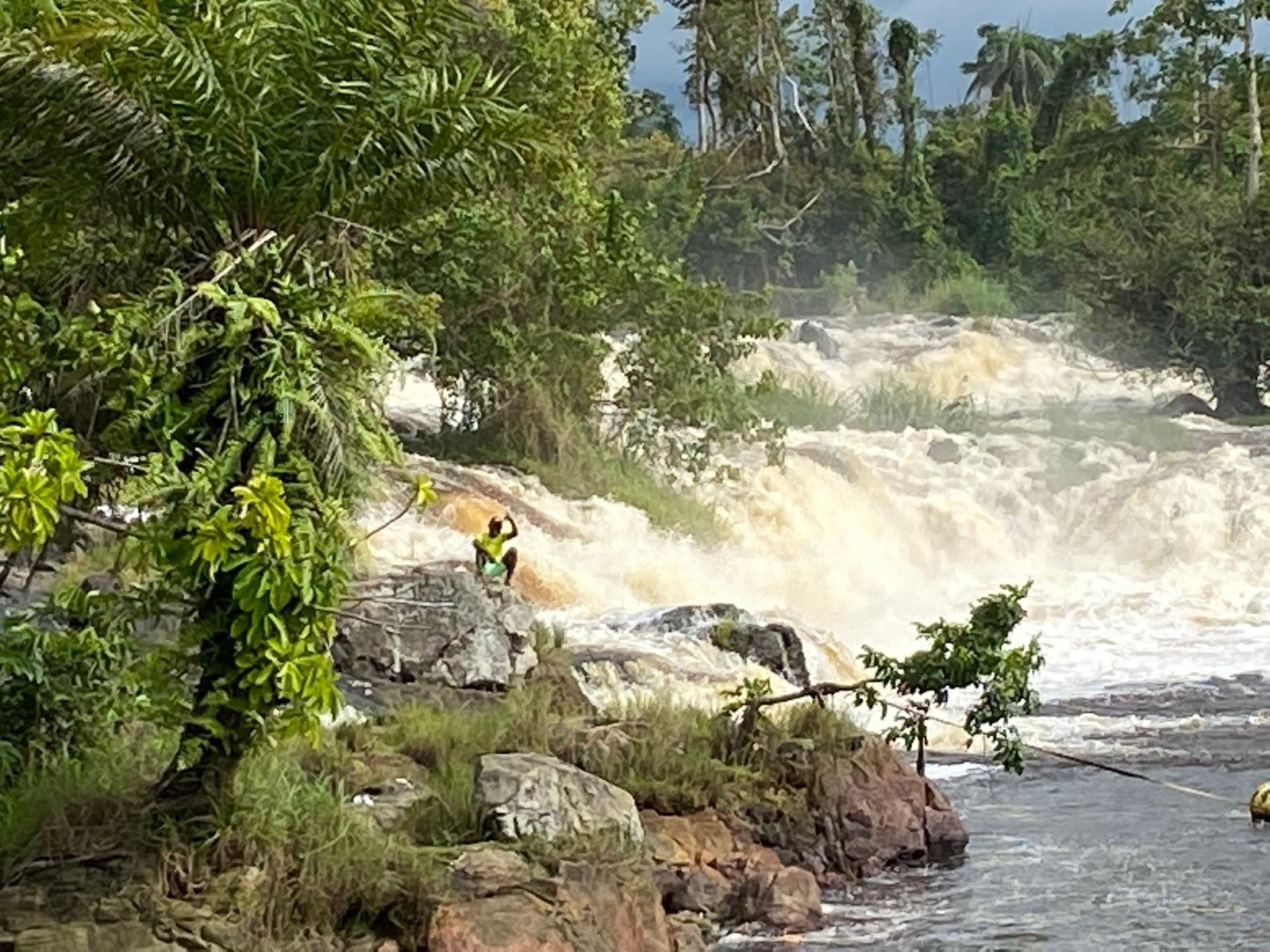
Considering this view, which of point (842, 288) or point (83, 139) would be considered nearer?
point (83, 139)

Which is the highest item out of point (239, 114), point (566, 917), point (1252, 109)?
point (1252, 109)

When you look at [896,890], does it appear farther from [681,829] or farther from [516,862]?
[516,862]

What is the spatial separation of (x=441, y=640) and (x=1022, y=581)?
53.6ft

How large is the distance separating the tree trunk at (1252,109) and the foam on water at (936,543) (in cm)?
738

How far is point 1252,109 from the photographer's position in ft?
136

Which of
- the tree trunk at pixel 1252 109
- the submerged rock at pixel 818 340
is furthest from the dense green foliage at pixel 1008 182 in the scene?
the submerged rock at pixel 818 340

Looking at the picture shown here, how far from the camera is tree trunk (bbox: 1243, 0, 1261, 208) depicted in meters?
41.1

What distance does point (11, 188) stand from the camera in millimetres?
7859

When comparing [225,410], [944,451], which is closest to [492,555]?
[225,410]

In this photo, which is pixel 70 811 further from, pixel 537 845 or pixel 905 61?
pixel 905 61

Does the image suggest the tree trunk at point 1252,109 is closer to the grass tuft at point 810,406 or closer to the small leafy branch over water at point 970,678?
the grass tuft at point 810,406

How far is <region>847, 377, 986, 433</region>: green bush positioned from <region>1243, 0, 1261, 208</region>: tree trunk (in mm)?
10209

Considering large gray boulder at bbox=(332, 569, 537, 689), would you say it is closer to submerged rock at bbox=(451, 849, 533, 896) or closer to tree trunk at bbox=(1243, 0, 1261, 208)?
submerged rock at bbox=(451, 849, 533, 896)

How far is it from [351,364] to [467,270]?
16.8m
